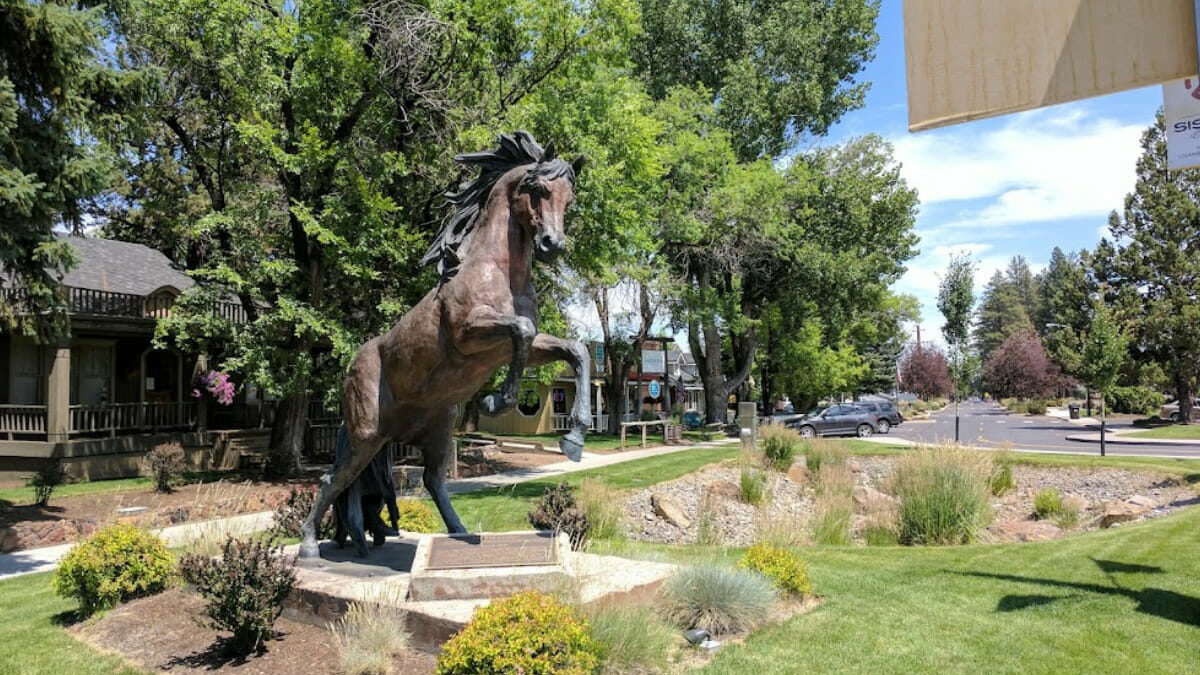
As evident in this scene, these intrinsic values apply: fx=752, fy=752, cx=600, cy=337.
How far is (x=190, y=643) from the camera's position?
6066 millimetres

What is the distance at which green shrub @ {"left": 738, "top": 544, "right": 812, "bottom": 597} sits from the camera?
6.98 metres

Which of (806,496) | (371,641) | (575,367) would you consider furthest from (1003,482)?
(371,641)

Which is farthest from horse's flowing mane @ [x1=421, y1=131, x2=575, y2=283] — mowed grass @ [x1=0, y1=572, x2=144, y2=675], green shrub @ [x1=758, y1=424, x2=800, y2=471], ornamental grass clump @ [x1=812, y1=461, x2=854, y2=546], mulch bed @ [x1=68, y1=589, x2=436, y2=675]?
green shrub @ [x1=758, y1=424, x2=800, y2=471]

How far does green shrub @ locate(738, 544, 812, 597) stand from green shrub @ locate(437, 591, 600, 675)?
9.16ft

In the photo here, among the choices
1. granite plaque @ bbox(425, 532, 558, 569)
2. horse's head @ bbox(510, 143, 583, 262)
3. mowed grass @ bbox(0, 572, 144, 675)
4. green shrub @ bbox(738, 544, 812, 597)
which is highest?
horse's head @ bbox(510, 143, 583, 262)

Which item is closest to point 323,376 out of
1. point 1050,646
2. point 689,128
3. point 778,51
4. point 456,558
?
point 456,558

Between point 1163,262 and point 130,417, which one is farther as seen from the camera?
point 1163,262

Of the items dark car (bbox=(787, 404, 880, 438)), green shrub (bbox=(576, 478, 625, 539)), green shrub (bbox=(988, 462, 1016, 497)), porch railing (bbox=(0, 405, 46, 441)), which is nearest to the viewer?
green shrub (bbox=(576, 478, 625, 539))

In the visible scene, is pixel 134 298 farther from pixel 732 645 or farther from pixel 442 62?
pixel 732 645

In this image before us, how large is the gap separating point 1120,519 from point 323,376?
15206 mm

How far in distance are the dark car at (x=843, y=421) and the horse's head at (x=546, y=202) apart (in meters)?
28.8

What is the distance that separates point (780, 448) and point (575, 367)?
14.6 metres

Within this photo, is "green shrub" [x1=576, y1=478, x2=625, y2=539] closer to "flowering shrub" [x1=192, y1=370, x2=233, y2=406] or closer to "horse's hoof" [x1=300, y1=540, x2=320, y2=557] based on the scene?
"horse's hoof" [x1=300, y1=540, x2=320, y2=557]

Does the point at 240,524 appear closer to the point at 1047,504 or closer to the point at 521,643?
the point at 521,643
